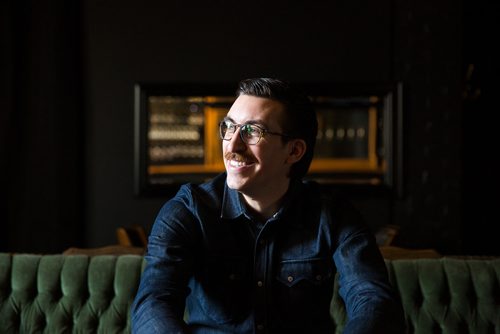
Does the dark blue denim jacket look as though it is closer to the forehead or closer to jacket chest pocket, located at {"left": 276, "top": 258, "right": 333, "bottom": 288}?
jacket chest pocket, located at {"left": 276, "top": 258, "right": 333, "bottom": 288}

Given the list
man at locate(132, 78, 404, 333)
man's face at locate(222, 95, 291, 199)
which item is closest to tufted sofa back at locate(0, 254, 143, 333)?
man at locate(132, 78, 404, 333)

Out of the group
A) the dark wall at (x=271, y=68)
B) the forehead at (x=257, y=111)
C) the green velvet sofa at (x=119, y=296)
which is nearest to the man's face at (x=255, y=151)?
the forehead at (x=257, y=111)

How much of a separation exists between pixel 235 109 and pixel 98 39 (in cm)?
361

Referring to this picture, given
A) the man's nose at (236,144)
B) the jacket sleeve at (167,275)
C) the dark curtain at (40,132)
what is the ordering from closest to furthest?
the jacket sleeve at (167,275) → the man's nose at (236,144) → the dark curtain at (40,132)

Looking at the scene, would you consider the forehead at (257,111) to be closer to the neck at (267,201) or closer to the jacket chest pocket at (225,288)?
the neck at (267,201)

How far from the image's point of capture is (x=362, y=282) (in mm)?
1491

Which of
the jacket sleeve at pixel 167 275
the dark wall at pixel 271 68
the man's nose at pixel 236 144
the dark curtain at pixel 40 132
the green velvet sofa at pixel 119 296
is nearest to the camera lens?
the jacket sleeve at pixel 167 275

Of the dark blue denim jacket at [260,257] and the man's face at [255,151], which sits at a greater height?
the man's face at [255,151]

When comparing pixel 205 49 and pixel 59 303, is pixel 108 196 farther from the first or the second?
pixel 59 303

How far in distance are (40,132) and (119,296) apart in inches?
113

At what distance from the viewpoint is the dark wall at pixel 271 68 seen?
4.84m

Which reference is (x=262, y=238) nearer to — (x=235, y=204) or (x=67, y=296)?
(x=235, y=204)

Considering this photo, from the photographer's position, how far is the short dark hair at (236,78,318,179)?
5.15ft

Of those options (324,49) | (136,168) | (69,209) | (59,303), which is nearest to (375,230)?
(324,49)
